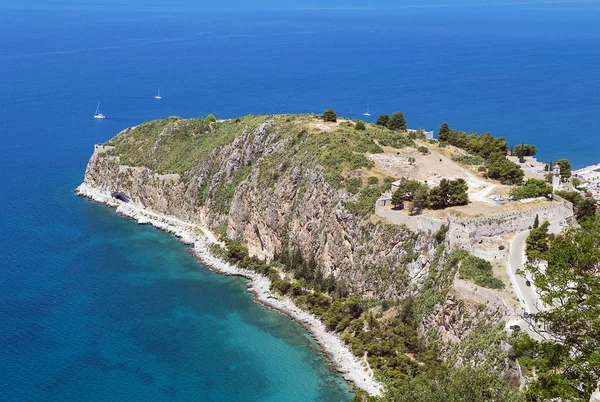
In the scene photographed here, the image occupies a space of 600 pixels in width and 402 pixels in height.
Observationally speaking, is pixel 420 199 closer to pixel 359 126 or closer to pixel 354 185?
pixel 354 185

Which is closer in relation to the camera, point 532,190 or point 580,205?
point 532,190

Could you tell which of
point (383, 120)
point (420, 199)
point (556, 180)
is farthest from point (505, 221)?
point (383, 120)

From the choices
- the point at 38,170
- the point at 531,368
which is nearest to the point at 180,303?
the point at 531,368

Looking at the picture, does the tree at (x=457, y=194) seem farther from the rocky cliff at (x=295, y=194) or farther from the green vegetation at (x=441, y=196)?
the rocky cliff at (x=295, y=194)

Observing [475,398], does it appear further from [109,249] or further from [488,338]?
[109,249]

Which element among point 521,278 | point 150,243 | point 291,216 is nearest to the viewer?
point 521,278

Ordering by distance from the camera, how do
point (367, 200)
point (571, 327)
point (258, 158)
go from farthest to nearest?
point (258, 158) → point (367, 200) → point (571, 327)

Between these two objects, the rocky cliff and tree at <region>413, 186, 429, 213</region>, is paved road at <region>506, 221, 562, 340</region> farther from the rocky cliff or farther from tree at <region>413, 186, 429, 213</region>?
tree at <region>413, 186, 429, 213</region>
